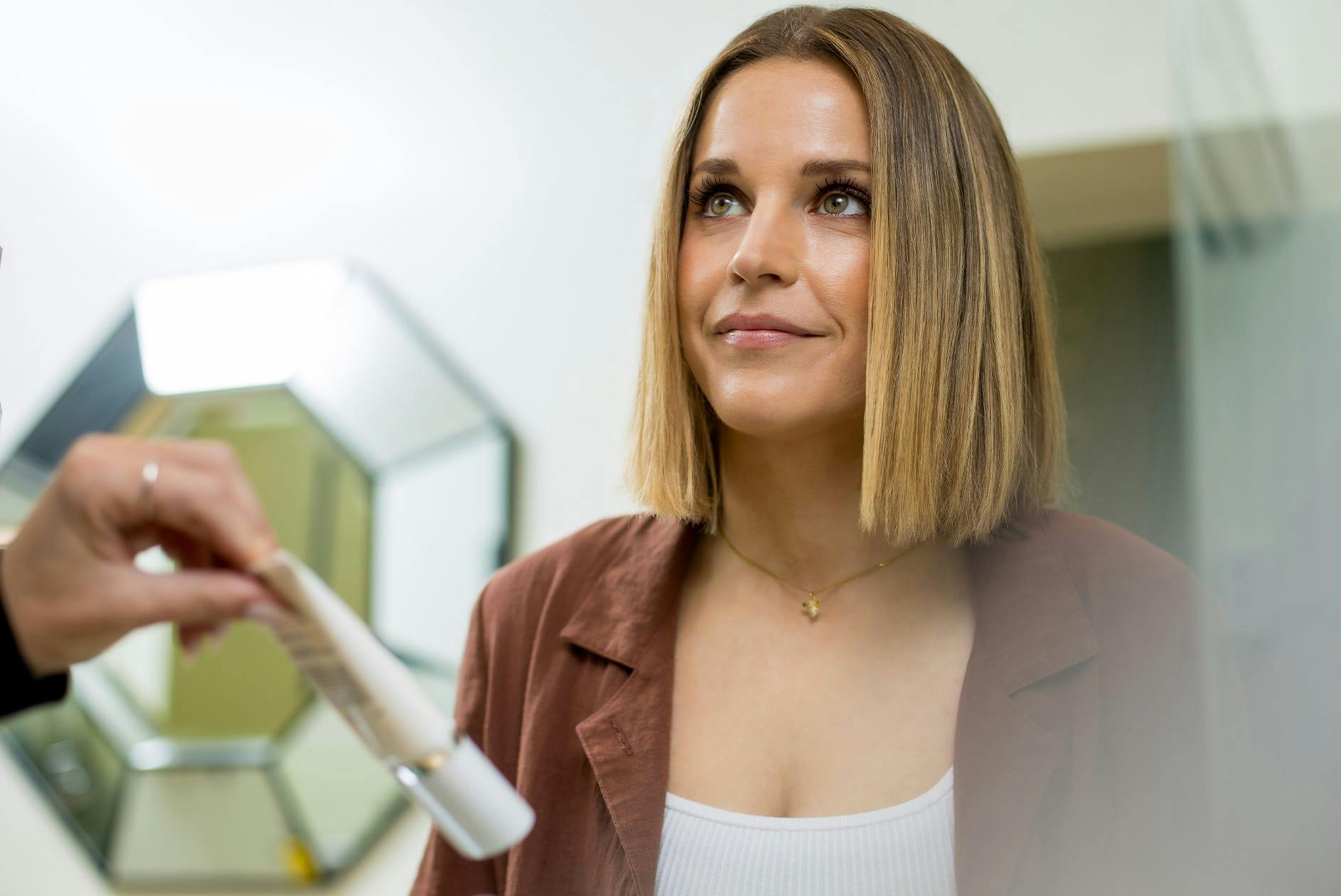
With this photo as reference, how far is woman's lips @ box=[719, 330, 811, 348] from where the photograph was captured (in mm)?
501

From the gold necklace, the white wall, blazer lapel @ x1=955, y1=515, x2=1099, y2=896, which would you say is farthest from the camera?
the white wall

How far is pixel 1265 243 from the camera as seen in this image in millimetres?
522

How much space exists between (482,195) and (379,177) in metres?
0.12

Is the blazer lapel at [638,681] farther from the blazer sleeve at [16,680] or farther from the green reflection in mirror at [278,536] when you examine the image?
the green reflection in mirror at [278,536]

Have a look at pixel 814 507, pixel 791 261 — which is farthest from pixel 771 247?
pixel 814 507

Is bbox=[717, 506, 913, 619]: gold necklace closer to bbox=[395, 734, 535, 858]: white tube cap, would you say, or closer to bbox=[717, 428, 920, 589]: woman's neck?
bbox=[717, 428, 920, 589]: woman's neck

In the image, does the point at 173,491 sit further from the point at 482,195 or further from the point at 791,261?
the point at 482,195

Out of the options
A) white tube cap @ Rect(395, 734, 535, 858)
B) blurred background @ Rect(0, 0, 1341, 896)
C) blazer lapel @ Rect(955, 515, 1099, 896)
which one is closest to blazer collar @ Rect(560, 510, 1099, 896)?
blazer lapel @ Rect(955, 515, 1099, 896)

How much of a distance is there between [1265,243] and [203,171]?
1013 mm

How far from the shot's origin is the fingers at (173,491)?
→ 244mm

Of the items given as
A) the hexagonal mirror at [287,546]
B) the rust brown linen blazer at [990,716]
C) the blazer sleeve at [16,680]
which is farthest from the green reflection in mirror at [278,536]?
the blazer sleeve at [16,680]

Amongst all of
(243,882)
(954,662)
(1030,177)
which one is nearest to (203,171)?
(243,882)

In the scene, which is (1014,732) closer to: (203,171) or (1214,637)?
(1214,637)

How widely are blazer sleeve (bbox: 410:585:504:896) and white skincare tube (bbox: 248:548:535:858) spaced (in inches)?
10.3
